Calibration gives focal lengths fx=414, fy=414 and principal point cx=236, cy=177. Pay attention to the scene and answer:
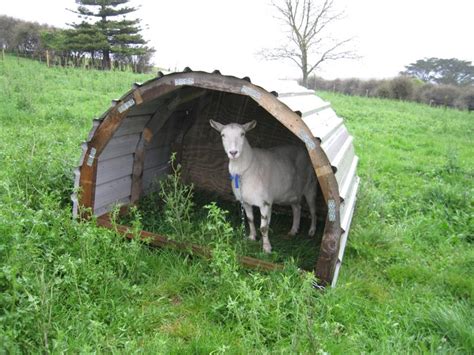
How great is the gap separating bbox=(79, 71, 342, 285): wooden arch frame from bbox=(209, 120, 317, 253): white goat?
79 centimetres

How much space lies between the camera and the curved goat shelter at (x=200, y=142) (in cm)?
407

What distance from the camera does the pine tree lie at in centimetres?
3703

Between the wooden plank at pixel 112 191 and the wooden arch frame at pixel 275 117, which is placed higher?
the wooden arch frame at pixel 275 117

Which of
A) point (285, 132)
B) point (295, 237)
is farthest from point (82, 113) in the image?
point (295, 237)

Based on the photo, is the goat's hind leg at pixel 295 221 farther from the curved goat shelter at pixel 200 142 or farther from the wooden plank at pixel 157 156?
the wooden plank at pixel 157 156

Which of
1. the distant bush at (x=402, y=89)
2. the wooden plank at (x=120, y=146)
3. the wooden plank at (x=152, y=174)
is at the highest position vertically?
the distant bush at (x=402, y=89)

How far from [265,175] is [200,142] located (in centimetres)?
205

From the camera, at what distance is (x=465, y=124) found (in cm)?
1736

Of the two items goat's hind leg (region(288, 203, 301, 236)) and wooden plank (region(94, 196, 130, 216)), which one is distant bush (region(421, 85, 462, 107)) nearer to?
goat's hind leg (region(288, 203, 301, 236))

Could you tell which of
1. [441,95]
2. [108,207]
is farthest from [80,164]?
[441,95]

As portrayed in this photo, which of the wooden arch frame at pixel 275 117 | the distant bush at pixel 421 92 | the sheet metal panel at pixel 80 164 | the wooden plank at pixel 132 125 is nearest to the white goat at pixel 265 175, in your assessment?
the wooden arch frame at pixel 275 117

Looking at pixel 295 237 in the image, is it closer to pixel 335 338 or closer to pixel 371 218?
pixel 371 218

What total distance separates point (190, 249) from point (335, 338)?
5.97ft

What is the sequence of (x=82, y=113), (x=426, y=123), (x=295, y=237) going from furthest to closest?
(x=426, y=123) < (x=82, y=113) < (x=295, y=237)
